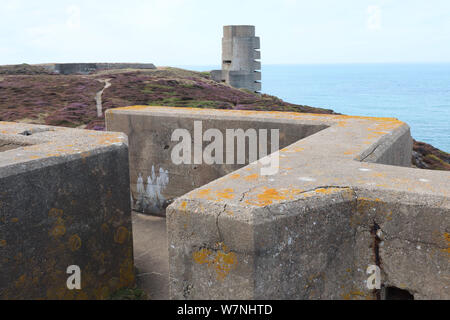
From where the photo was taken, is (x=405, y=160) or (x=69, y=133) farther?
(x=405, y=160)

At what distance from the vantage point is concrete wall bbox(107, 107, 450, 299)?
234 cm

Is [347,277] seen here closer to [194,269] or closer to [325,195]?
[325,195]

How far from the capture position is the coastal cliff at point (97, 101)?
13.2 meters

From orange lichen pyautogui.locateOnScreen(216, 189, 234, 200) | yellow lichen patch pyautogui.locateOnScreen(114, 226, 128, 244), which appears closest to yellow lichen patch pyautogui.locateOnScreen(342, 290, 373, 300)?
orange lichen pyautogui.locateOnScreen(216, 189, 234, 200)

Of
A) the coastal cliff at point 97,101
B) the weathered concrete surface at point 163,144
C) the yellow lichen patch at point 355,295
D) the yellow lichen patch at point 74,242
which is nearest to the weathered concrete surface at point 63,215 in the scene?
the yellow lichen patch at point 74,242

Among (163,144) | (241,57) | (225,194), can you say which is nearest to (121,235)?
(163,144)

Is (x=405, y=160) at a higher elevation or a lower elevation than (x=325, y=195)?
lower

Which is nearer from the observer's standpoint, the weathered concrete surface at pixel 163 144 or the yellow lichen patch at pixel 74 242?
the yellow lichen patch at pixel 74 242

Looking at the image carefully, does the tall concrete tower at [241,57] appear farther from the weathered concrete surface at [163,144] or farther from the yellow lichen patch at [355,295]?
the yellow lichen patch at [355,295]

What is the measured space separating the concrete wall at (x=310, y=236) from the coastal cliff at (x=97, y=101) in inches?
347

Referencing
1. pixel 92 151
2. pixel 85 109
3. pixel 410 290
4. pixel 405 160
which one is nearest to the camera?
pixel 410 290

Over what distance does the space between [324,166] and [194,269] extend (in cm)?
124

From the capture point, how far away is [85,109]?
1546 centimetres
